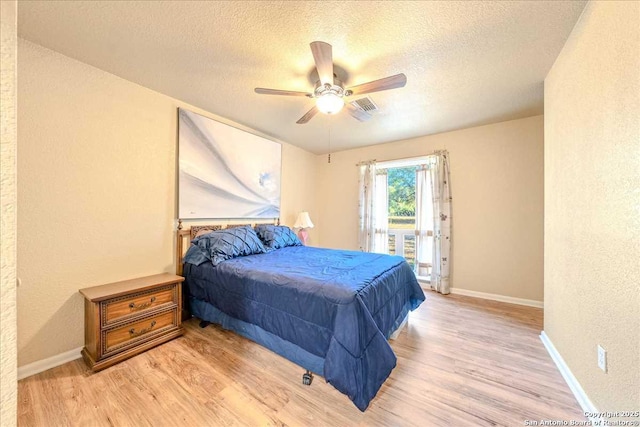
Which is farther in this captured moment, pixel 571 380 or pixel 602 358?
pixel 571 380

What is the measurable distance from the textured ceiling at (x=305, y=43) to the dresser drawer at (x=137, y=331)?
2.26 meters

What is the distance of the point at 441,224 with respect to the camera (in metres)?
3.71

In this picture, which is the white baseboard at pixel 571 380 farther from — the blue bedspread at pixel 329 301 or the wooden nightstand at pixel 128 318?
the wooden nightstand at pixel 128 318

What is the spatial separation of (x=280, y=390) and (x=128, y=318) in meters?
1.43

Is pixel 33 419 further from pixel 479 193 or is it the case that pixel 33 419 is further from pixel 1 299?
pixel 479 193

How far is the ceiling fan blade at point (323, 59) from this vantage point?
5.04 ft

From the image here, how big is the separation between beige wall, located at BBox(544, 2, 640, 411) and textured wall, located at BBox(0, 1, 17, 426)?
88.0 inches

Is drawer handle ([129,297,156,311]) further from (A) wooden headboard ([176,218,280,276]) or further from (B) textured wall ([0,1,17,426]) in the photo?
(B) textured wall ([0,1,17,426])

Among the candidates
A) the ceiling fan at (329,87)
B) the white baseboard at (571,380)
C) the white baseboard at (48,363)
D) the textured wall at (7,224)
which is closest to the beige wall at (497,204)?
the white baseboard at (571,380)

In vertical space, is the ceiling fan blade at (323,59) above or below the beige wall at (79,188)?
above

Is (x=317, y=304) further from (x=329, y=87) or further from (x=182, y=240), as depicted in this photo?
(x=182, y=240)

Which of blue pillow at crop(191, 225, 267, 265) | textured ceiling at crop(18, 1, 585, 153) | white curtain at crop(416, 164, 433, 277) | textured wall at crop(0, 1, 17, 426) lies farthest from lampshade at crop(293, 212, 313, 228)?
textured wall at crop(0, 1, 17, 426)

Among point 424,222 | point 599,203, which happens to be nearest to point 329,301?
point 599,203

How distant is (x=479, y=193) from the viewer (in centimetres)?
352
